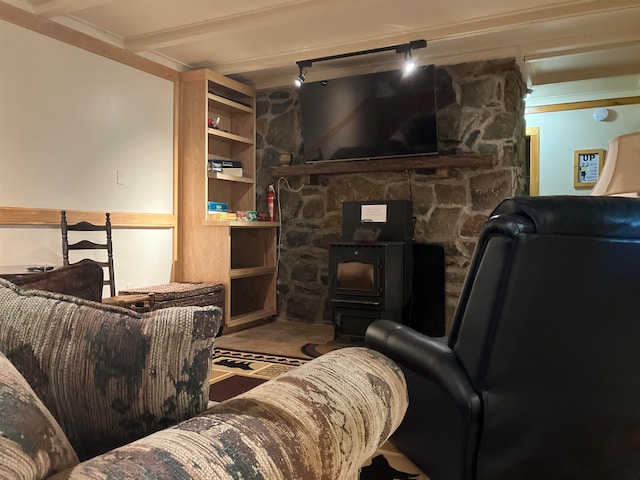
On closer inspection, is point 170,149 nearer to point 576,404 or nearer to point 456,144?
point 456,144

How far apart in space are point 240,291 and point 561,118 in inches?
154

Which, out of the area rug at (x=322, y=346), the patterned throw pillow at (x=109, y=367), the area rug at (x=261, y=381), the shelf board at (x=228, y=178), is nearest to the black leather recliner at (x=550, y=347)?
the area rug at (x=261, y=381)

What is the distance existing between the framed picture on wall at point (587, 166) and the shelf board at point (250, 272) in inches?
134

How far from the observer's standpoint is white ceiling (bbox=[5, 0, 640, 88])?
3.30 meters

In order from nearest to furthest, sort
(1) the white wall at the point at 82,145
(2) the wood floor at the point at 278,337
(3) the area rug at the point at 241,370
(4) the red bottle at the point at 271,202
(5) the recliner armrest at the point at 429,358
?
1. (5) the recliner armrest at the point at 429,358
2. (3) the area rug at the point at 241,370
3. (1) the white wall at the point at 82,145
4. (2) the wood floor at the point at 278,337
5. (4) the red bottle at the point at 271,202

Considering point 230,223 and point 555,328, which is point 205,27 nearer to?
point 230,223

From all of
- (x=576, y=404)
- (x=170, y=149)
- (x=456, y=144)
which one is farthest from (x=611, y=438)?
(x=170, y=149)

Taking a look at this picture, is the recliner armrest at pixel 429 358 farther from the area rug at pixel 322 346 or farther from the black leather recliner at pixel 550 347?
the area rug at pixel 322 346

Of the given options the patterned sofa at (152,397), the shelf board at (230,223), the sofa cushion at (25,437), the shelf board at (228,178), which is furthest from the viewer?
the shelf board at (228,178)

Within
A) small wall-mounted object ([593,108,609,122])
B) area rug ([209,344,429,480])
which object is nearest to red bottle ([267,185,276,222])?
area rug ([209,344,429,480])

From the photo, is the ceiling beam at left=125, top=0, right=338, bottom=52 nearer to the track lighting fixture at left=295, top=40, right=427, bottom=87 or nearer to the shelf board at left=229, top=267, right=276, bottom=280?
the track lighting fixture at left=295, top=40, right=427, bottom=87

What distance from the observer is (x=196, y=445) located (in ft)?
2.02

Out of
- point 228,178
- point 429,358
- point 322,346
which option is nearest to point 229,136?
point 228,178

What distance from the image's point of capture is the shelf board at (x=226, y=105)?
14.8ft
